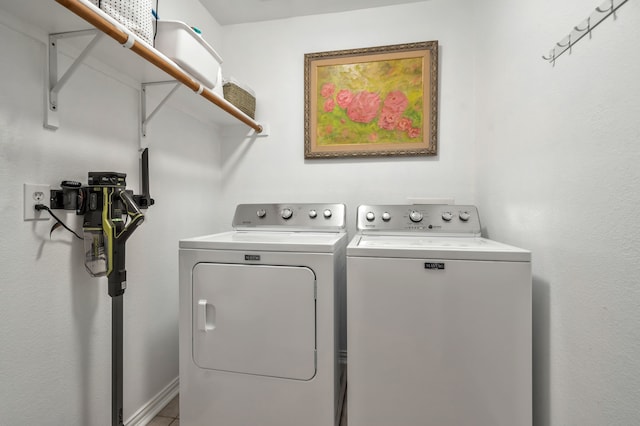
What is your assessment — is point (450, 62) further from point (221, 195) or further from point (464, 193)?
point (221, 195)

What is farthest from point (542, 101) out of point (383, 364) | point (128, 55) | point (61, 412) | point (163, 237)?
point (61, 412)

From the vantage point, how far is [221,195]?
233 centimetres

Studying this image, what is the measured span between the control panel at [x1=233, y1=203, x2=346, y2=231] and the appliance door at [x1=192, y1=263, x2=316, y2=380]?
23.8 inches

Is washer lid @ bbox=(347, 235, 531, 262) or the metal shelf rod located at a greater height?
the metal shelf rod

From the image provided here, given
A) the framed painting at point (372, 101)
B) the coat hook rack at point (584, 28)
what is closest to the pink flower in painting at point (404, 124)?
the framed painting at point (372, 101)

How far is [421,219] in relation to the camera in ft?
5.65

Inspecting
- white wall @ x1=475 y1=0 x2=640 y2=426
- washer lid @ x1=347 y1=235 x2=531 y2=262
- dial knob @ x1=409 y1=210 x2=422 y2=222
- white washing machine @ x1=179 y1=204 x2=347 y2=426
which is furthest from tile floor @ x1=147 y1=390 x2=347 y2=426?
dial knob @ x1=409 y1=210 x2=422 y2=222

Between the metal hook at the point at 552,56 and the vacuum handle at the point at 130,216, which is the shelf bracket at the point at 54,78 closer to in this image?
the vacuum handle at the point at 130,216

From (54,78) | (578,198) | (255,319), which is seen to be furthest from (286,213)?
(578,198)

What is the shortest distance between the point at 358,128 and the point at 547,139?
1207mm

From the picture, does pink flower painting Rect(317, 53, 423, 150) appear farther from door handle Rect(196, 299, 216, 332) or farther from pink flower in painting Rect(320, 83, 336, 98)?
door handle Rect(196, 299, 216, 332)

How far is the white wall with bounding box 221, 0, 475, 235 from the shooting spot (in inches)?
78.8

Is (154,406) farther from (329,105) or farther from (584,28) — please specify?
(584,28)

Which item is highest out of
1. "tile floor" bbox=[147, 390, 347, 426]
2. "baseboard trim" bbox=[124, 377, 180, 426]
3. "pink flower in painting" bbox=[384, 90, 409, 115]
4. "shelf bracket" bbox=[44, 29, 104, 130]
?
"pink flower in painting" bbox=[384, 90, 409, 115]
